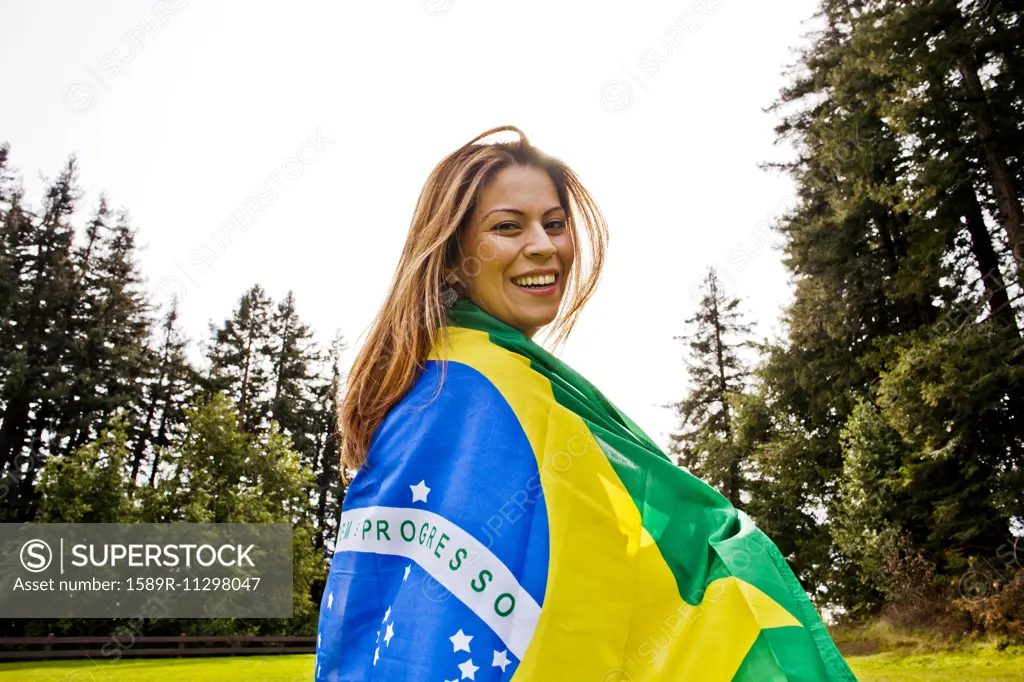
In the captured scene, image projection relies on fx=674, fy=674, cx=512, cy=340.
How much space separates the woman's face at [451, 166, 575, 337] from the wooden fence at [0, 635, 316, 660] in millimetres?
19261

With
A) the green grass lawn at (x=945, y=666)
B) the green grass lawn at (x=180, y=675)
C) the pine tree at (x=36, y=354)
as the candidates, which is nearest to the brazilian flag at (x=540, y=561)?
the green grass lawn at (x=945, y=666)

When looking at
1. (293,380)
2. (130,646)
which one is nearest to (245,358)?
(293,380)

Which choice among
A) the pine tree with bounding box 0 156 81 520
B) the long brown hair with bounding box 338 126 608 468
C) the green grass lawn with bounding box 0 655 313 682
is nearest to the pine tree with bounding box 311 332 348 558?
the pine tree with bounding box 0 156 81 520

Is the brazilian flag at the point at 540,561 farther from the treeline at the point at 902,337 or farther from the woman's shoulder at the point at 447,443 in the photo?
the treeline at the point at 902,337

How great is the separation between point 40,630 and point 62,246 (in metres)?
16.5

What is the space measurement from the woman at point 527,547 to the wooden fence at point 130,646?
19.3 meters

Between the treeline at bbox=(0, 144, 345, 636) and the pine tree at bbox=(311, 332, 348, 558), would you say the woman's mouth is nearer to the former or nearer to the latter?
the treeline at bbox=(0, 144, 345, 636)

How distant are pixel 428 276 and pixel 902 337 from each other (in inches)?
716

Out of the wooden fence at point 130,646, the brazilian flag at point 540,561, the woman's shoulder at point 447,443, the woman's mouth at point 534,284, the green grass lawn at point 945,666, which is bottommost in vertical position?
the green grass lawn at point 945,666

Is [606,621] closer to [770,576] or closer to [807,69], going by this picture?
[770,576]

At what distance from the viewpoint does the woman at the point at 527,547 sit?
4.78 ft

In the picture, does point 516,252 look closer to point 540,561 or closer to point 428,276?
point 428,276

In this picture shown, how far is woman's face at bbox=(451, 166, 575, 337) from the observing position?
7.69 feet

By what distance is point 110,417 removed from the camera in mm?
28141
